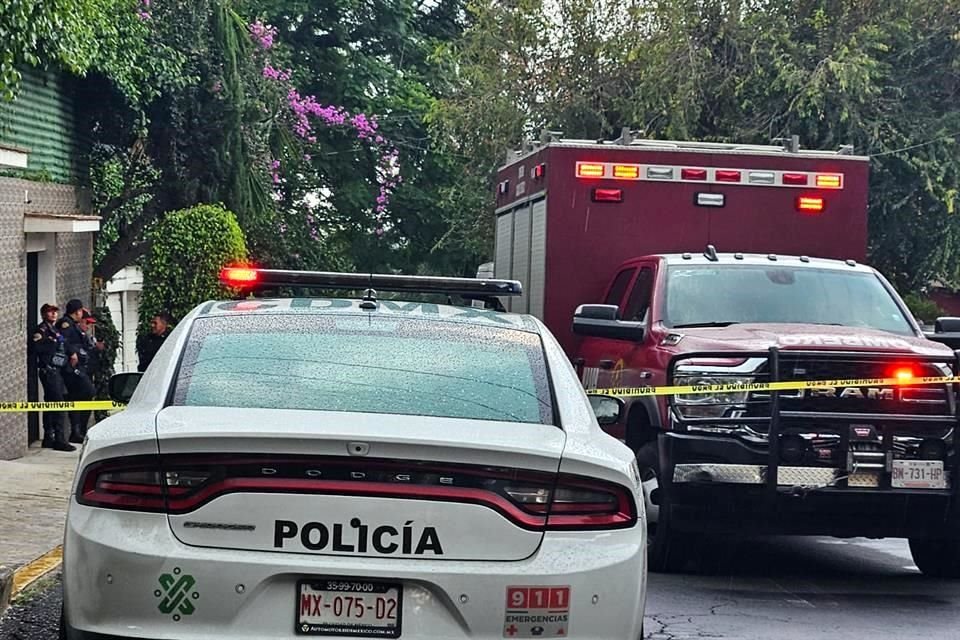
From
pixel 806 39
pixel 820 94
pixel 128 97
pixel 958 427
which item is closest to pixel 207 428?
pixel 958 427

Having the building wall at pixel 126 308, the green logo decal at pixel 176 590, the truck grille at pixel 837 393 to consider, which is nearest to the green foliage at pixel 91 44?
the truck grille at pixel 837 393

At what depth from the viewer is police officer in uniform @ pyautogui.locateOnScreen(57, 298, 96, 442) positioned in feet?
57.4

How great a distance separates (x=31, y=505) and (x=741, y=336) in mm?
5611

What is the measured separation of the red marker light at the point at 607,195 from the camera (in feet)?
41.1

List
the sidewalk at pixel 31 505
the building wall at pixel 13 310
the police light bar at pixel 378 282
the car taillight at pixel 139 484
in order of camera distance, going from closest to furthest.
Answer: the car taillight at pixel 139 484 → the police light bar at pixel 378 282 → the sidewalk at pixel 31 505 → the building wall at pixel 13 310

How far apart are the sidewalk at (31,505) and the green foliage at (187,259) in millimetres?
3818

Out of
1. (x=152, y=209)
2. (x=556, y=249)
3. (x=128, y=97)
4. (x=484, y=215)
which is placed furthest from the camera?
(x=484, y=215)

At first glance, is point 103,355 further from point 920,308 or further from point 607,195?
point 920,308

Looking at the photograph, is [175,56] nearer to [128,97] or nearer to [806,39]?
[128,97]

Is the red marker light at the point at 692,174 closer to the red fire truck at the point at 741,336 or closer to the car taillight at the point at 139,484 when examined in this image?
the red fire truck at the point at 741,336

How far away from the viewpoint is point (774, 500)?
8836mm

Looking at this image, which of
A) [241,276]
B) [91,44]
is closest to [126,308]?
[91,44]

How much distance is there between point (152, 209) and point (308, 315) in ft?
57.1

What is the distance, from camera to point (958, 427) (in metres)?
9.00
